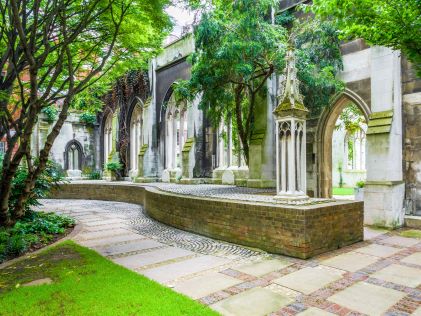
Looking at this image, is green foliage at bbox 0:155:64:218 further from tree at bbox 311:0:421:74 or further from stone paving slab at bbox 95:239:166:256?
tree at bbox 311:0:421:74

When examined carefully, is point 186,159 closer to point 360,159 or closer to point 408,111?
point 408,111

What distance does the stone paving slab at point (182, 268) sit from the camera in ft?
14.2

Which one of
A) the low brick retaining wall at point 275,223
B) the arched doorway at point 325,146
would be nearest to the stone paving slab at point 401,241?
the low brick retaining wall at point 275,223

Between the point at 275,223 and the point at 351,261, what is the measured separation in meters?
1.34

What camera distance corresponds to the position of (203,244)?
6207mm

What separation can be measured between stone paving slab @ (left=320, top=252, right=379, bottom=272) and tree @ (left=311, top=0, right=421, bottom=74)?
309cm

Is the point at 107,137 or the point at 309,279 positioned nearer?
the point at 309,279

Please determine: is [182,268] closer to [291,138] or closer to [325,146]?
[291,138]

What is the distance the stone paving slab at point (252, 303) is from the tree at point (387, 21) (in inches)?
149

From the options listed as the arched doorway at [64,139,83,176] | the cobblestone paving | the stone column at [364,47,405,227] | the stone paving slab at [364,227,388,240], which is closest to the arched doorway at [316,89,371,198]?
the stone column at [364,47,405,227]

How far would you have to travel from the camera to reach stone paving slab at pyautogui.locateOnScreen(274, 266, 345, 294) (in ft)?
12.9

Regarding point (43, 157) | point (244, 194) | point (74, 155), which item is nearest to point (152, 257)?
point (43, 157)

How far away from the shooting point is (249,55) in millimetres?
7965

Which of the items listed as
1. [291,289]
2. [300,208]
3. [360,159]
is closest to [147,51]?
[300,208]
